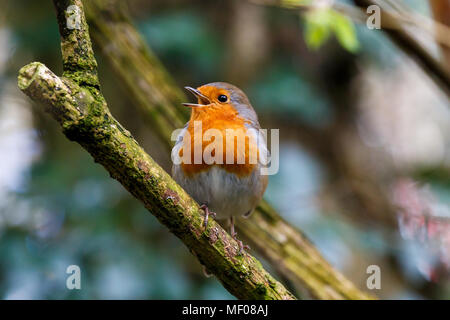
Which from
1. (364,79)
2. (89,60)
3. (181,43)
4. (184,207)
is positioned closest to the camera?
(89,60)

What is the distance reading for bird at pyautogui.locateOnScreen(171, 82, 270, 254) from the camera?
2.49 metres

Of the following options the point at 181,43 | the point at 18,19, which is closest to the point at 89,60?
the point at 181,43

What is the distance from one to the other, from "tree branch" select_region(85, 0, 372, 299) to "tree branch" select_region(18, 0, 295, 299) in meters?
0.89

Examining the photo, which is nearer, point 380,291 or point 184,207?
point 184,207

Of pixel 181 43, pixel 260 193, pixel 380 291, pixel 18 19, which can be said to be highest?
pixel 18 19

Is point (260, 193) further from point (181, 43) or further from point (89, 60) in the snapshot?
point (181, 43)

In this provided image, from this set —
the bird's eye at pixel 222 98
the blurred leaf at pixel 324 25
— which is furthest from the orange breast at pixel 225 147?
the blurred leaf at pixel 324 25

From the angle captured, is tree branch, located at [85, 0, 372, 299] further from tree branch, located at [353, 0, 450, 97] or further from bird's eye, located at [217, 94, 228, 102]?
tree branch, located at [353, 0, 450, 97]

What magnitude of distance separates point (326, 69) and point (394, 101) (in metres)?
1.11

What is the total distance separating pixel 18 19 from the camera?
3.88 m

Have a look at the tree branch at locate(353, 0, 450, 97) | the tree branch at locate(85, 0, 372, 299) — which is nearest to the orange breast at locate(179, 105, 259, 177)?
the tree branch at locate(85, 0, 372, 299)

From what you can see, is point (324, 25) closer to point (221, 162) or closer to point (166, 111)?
point (221, 162)

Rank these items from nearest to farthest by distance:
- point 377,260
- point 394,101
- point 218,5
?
point 377,260, point 218,5, point 394,101

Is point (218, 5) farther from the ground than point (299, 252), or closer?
farther from the ground
